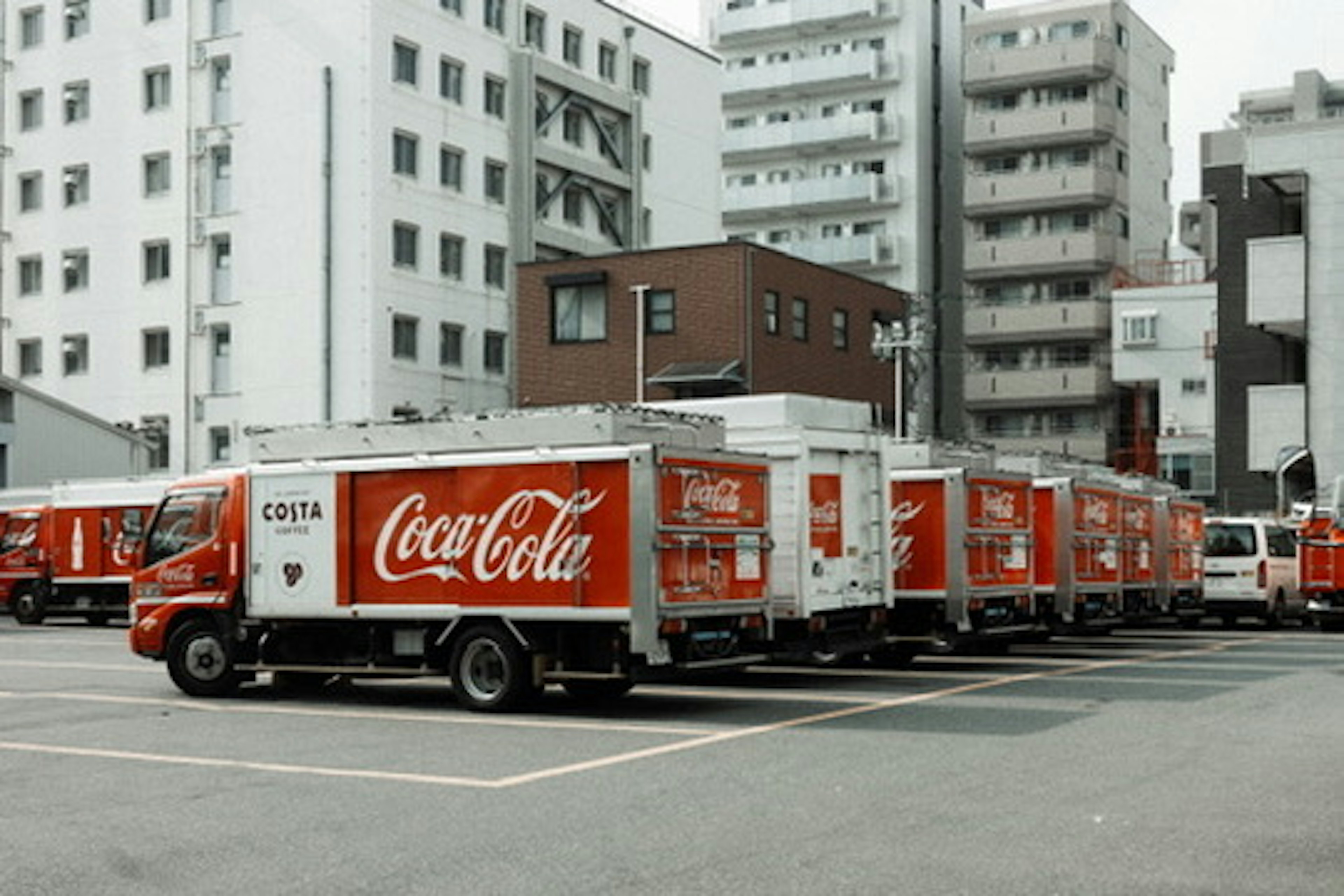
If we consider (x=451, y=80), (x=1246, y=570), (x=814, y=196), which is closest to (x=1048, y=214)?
(x=814, y=196)

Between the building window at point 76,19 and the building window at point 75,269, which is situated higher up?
the building window at point 76,19

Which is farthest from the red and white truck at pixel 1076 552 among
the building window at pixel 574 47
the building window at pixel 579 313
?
the building window at pixel 574 47

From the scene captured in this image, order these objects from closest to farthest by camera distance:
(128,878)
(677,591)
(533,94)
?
(128,878) → (677,591) → (533,94)

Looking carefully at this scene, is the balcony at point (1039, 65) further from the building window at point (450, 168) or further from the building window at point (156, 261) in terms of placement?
the building window at point (156, 261)

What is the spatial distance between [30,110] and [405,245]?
16049mm

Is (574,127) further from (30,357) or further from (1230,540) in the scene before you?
(1230,540)

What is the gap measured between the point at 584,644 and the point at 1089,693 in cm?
529

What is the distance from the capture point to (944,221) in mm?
78688

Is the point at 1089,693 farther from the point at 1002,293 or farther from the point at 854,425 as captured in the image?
the point at 1002,293

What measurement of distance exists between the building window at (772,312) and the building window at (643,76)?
17888mm

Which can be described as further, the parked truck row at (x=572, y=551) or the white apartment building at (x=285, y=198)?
the white apartment building at (x=285, y=198)

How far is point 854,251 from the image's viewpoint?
7494cm

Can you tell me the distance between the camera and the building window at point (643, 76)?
6456cm

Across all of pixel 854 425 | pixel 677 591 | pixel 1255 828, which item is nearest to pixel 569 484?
pixel 677 591
